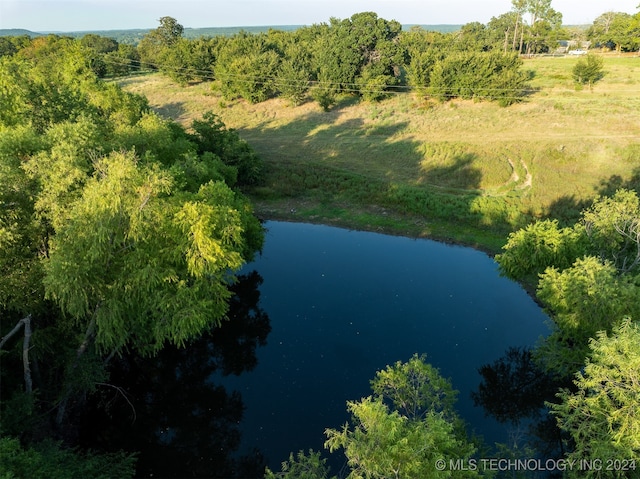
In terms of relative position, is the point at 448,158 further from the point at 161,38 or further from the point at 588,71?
the point at 161,38

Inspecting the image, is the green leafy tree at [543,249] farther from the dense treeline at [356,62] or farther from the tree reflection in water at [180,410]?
the dense treeline at [356,62]

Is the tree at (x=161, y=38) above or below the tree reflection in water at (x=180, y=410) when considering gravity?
above

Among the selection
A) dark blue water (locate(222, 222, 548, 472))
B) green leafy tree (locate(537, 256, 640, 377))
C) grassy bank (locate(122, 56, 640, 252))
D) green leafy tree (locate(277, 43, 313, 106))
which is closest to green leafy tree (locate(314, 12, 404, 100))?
green leafy tree (locate(277, 43, 313, 106))

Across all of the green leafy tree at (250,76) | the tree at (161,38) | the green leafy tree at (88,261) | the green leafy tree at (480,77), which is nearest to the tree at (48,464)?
the green leafy tree at (88,261)

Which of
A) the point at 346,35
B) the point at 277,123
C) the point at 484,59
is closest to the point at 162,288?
the point at 277,123

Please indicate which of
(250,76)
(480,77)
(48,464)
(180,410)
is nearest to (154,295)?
(48,464)

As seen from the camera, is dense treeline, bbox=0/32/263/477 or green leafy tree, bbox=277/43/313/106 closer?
dense treeline, bbox=0/32/263/477

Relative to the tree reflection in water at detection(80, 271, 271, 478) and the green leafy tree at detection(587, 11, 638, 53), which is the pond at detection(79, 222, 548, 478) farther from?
the green leafy tree at detection(587, 11, 638, 53)
